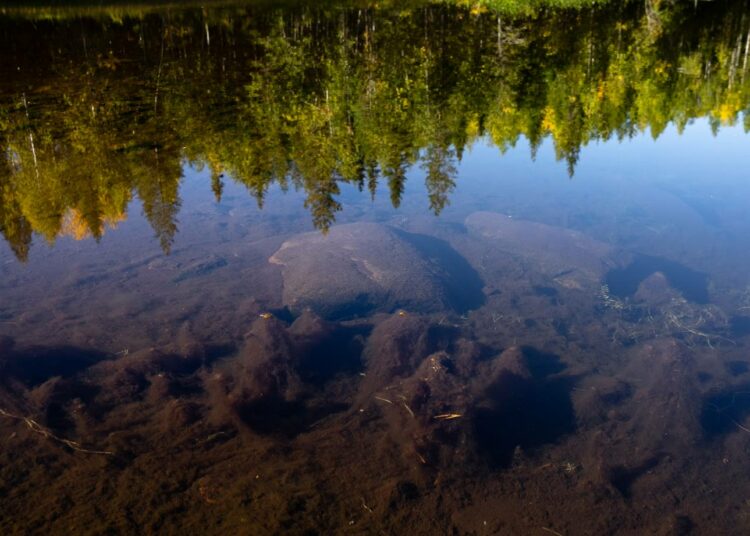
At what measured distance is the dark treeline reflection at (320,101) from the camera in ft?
55.3

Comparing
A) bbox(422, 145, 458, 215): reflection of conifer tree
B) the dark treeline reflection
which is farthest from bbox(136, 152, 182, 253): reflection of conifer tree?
bbox(422, 145, 458, 215): reflection of conifer tree

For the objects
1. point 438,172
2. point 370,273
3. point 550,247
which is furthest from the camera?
point 438,172

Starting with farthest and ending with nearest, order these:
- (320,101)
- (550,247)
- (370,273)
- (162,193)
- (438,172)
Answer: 1. (320,101)
2. (438,172)
3. (550,247)
4. (370,273)
5. (162,193)

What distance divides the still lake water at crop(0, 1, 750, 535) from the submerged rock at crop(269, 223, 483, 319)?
0.41ft

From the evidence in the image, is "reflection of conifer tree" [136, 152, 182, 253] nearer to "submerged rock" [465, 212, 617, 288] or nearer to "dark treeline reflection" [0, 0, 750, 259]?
"dark treeline reflection" [0, 0, 750, 259]

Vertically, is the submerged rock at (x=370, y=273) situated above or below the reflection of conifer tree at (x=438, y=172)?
below

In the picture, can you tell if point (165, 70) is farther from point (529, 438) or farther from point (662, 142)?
point (662, 142)

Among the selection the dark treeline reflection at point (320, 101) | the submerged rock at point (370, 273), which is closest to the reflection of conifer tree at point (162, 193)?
the dark treeline reflection at point (320, 101)

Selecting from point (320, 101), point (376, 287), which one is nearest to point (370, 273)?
point (376, 287)

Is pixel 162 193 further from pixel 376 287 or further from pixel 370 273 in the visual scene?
pixel 376 287

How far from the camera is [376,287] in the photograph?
1689 centimetres

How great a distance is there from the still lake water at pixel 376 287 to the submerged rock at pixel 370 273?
126mm

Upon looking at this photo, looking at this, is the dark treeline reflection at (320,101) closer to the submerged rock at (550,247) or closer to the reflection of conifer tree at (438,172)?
the reflection of conifer tree at (438,172)

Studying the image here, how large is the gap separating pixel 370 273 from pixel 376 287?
798 millimetres
